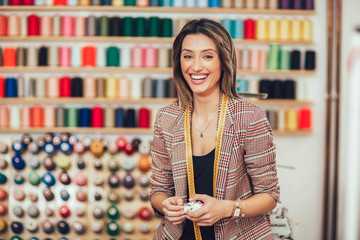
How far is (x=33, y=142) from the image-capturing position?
10.9ft

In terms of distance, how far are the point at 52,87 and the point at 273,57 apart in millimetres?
2383

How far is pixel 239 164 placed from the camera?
4.53 ft

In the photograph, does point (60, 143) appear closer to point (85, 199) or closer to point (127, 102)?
point (85, 199)

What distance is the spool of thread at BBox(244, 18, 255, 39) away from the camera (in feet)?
13.3

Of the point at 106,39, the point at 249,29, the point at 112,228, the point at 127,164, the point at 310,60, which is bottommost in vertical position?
the point at 112,228

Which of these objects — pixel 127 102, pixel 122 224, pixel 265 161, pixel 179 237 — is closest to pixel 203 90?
pixel 265 161

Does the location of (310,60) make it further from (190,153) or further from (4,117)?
(4,117)

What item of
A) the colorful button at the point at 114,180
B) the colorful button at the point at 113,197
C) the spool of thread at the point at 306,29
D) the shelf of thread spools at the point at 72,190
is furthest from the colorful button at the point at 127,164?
the spool of thread at the point at 306,29

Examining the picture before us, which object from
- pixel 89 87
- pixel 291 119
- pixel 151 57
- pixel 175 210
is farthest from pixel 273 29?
pixel 175 210

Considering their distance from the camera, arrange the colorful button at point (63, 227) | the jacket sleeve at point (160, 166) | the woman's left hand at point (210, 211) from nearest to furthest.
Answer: the woman's left hand at point (210, 211), the jacket sleeve at point (160, 166), the colorful button at point (63, 227)

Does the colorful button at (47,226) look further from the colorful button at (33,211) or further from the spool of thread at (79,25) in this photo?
the spool of thread at (79,25)

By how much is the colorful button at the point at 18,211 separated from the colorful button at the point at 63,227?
0.34 m

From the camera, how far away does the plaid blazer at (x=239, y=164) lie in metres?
1.35

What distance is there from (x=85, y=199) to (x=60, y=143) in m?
0.54
